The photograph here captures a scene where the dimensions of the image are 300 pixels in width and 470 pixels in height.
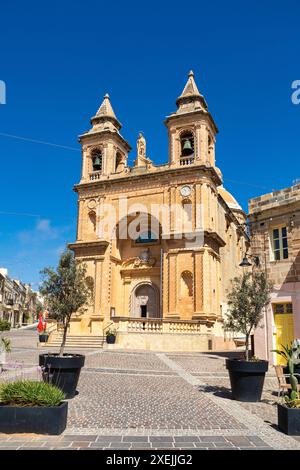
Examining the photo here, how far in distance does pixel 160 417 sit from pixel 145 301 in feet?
83.1

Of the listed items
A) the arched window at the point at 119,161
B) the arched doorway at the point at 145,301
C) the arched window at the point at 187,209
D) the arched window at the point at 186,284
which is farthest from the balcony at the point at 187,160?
the arched doorway at the point at 145,301

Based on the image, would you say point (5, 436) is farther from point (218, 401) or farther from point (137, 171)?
point (137, 171)

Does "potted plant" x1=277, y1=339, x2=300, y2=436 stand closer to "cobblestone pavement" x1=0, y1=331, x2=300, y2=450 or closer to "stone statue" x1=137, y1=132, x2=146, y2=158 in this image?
"cobblestone pavement" x1=0, y1=331, x2=300, y2=450

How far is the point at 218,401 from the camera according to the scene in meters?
8.69

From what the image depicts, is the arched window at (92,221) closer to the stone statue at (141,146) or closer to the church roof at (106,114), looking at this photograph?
the stone statue at (141,146)

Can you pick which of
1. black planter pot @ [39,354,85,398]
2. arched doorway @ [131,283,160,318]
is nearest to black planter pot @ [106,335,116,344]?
arched doorway @ [131,283,160,318]

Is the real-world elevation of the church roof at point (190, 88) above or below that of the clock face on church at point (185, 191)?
above

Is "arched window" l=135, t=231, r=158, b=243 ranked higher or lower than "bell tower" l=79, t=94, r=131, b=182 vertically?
lower

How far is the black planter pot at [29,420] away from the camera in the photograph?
567 cm

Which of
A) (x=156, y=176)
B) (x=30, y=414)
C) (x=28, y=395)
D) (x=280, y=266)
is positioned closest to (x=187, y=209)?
(x=156, y=176)

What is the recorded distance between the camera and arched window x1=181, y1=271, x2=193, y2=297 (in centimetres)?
2816

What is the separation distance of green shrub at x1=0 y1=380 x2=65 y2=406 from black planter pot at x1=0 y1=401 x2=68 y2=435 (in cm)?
16

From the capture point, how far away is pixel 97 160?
1341 inches
